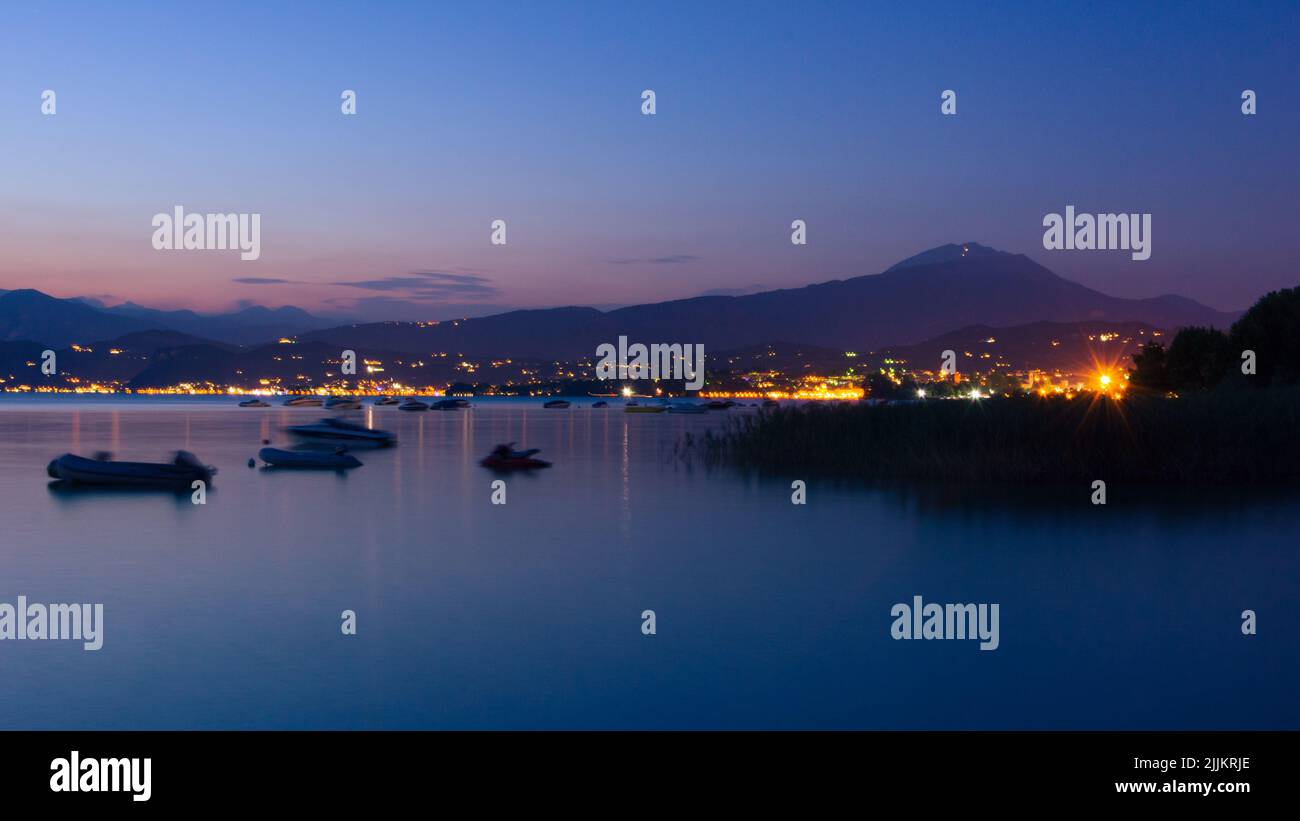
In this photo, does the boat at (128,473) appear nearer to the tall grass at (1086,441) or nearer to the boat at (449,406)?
the tall grass at (1086,441)

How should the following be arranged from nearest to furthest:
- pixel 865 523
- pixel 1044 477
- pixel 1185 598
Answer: pixel 1185 598 < pixel 865 523 < pixel 1044 477

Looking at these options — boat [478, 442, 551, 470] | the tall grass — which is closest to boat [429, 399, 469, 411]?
boat [478, 442, 551, 470]

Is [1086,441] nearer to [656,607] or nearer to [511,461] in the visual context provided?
[656,607]

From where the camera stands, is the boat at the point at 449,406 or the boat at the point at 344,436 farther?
the boat at the point at 449,406

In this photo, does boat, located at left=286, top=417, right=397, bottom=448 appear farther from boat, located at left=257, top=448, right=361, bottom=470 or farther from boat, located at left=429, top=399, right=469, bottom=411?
boat, located at left=429, top=399, right=469, bottom=411

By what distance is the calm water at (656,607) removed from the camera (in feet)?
30.9

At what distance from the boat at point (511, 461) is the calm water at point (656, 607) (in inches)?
346

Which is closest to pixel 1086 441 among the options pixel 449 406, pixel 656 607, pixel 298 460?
pixel 656 607

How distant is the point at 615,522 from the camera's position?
878 inches

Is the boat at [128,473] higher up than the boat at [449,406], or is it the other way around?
the boat at [449,406]

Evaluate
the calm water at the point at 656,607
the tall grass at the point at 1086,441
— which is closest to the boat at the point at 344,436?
the calm water at the point at 656,607

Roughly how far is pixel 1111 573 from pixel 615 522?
995 centimetres
